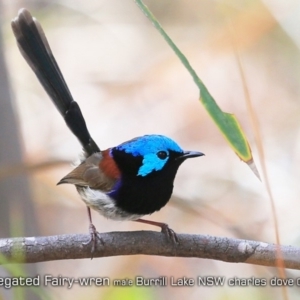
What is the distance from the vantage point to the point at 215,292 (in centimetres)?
327

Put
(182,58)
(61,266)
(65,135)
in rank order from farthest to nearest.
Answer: (65,135), (61,266), (182,58)

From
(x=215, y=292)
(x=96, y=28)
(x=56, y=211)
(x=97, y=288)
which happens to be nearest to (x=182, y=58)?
(x=97, y=288)

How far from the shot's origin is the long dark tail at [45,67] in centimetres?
235

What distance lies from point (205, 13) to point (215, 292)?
6.97 feet

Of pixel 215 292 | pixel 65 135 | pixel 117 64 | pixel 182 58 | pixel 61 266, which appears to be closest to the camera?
pixel 182 58

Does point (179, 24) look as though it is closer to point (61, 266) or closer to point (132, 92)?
point (132, 92)

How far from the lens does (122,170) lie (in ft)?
7.77

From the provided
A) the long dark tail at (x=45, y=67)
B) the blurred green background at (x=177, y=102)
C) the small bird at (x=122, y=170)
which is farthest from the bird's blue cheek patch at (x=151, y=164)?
the blurred green background at (x=177, y=102)

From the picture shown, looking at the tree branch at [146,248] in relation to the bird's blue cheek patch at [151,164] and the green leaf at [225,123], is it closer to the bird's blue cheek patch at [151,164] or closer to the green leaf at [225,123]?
the bird's blue cheek patch at [151,164]

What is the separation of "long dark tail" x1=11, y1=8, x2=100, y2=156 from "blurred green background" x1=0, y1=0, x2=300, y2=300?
2.64ft

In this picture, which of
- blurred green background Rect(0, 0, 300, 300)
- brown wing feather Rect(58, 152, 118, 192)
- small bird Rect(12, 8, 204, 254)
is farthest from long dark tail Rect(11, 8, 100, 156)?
blurred green background Rect(0, 0, 300, 300)

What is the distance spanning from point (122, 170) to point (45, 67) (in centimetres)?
63

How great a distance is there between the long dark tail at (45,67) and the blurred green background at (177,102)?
805mm

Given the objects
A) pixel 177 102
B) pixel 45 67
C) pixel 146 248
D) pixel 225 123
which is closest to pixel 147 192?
pixel 146 248
